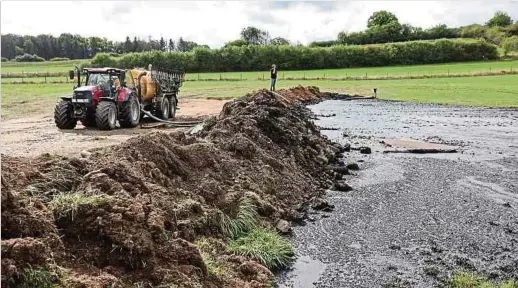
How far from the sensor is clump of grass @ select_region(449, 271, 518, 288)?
22.5 feet

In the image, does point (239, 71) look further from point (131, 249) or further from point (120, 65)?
point (131, 249)

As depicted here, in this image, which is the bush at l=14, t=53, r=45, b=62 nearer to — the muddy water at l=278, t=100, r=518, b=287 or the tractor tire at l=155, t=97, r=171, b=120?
the tractor tire at l=155, t=97, r=171, b=120

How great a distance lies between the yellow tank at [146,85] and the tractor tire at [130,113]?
1745 mm

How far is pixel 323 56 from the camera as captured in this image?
288 feet

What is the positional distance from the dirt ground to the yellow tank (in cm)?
242

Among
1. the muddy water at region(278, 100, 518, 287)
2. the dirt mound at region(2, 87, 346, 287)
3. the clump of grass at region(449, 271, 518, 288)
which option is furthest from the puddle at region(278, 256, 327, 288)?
the clump of grass at region(449, 271, 518, 288)

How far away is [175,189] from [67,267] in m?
3.33

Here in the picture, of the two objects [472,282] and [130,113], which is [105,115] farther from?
[472,282]

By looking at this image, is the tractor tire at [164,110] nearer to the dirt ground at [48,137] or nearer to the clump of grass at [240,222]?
the dirt ground at [48,137]

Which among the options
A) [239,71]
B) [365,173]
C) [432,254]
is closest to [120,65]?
[239,71]

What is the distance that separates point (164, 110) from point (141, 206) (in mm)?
16974

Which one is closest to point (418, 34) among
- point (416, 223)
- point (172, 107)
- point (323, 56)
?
point (323, 56)

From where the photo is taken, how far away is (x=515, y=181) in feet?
42.9

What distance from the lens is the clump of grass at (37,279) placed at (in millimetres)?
4992
